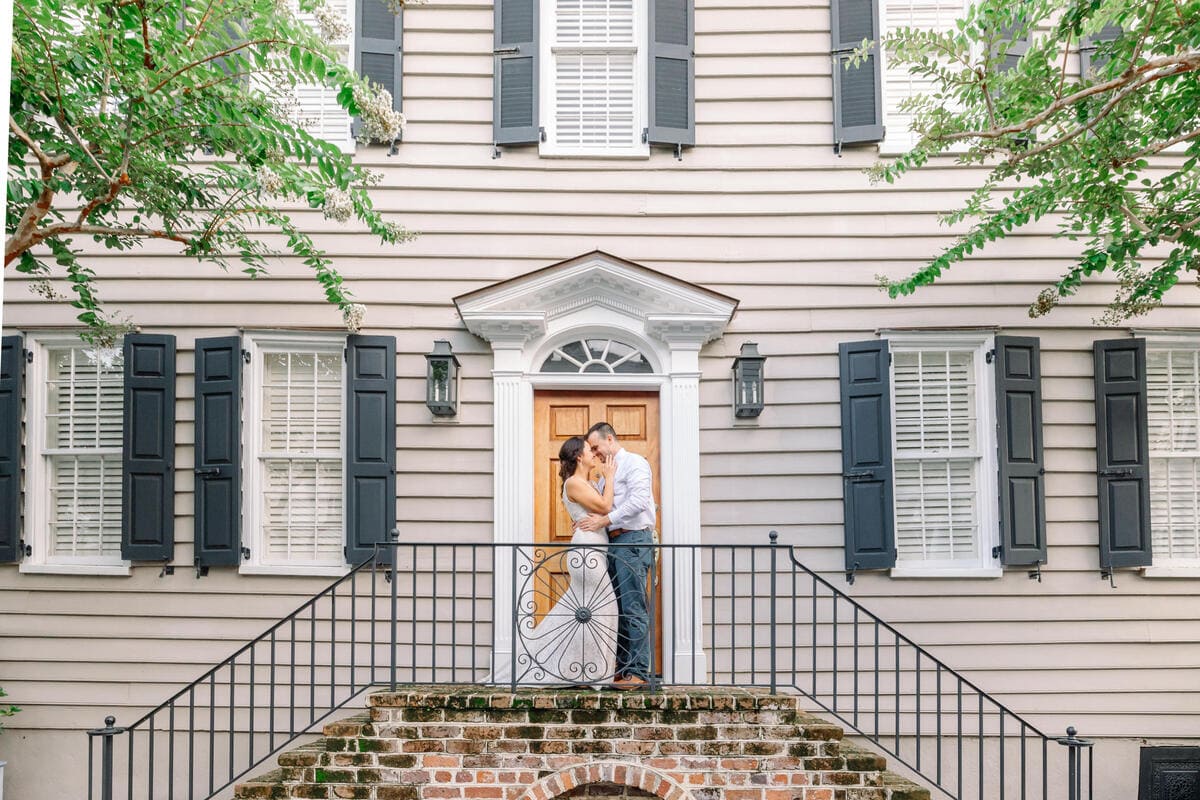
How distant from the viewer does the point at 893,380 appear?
22.9ft

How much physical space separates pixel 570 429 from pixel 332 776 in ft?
9.05

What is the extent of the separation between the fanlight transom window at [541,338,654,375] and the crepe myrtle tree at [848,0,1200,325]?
1.77 meters

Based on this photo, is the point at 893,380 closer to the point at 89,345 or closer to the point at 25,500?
the point at 89,345

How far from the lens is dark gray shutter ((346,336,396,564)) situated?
6.62m

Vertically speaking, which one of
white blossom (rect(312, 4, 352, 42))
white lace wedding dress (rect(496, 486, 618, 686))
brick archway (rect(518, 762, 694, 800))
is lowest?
brick archway (rect(518, 762, 694, 800))

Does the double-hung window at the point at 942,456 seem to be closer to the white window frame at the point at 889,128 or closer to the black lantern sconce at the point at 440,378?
the white window frame at the point at 889,128

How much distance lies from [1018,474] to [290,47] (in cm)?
528

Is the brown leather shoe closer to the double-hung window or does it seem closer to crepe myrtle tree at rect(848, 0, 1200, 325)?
the double-hung window

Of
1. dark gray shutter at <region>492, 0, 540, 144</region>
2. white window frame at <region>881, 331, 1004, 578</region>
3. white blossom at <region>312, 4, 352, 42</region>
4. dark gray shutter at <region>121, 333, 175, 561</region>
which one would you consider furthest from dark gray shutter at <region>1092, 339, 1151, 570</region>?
dark gray shutter at <region>121, 333, 175, 561</region>

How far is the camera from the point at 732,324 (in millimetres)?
6902

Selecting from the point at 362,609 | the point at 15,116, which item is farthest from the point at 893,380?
the point at 15,116

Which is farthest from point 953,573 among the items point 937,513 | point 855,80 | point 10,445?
point 10,445

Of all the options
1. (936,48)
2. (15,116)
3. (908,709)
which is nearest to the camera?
(15,116)

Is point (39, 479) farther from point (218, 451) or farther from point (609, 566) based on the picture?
point (609, 566)
